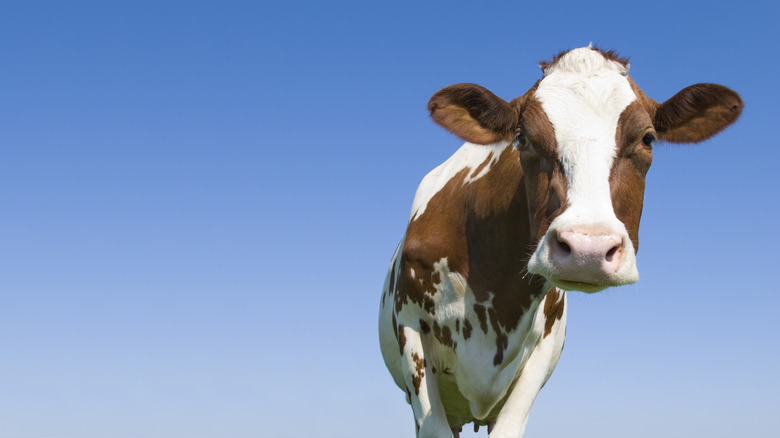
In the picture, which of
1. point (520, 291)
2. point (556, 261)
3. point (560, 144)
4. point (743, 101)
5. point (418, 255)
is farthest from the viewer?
point (418, 255)

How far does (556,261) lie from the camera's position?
5367 mm

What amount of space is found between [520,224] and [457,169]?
151 centimetres

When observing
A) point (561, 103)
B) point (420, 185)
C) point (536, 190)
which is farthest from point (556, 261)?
point (420, 185)

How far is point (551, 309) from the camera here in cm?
768

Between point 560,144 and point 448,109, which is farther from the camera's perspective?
point 448,109

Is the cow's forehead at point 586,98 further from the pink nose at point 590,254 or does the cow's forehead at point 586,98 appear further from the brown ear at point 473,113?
the pink nose at point 590,254

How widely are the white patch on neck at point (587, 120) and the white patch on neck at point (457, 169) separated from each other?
1014 mm

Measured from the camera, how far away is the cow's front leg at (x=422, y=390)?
7.34m

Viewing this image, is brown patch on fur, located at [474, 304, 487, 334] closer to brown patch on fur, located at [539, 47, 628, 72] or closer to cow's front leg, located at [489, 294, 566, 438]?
cow's front leg, located at [489, 294, 566, 438]

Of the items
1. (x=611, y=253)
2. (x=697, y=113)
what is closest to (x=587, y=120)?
(x=611, y=253)

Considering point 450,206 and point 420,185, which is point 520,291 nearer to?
point 450,206

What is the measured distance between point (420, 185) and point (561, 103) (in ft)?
10.4

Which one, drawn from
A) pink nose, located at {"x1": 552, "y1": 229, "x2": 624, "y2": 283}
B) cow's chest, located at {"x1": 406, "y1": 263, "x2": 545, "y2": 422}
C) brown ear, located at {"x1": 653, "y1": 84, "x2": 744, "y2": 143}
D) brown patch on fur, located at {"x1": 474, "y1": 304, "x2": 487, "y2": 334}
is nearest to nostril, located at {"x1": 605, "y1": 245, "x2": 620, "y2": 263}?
pink nose, located at {"x1": 552, "y1": 229, "x2": 624, "y2": 283}

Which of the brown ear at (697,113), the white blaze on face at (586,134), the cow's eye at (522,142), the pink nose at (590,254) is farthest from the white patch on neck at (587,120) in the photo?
the brown ear at (697,113)
